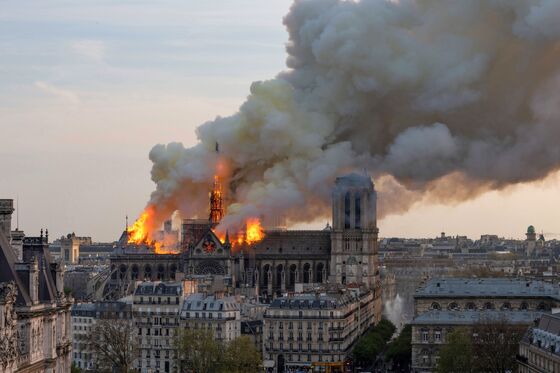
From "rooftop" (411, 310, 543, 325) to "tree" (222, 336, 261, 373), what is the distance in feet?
37.4

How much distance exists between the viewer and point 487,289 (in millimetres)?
109312

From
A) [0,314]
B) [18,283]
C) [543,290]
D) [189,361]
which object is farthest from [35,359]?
[543,290]

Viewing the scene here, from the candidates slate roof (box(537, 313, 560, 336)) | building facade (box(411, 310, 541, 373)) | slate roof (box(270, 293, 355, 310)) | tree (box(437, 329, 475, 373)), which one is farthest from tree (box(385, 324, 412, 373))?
slate roof (box(537, 313, 560, 336))

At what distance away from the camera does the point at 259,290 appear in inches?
5664

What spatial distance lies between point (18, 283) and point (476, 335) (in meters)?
36.2

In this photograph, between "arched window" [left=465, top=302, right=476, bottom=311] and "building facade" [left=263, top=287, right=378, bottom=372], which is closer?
"building facade" [left=263, top=287, right=378, bottom=372]

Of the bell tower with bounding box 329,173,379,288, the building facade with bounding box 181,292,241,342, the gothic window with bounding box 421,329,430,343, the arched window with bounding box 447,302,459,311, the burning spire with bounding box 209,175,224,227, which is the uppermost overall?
the burning spire with bounding box 209,175,224,227

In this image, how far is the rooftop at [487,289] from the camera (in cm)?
10819

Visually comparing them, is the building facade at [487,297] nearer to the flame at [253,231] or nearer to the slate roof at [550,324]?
the slate roof at [550,324]

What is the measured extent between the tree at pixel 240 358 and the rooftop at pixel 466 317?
1141 centimetres

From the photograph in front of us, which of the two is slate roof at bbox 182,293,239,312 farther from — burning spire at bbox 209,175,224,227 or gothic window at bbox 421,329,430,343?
burning spire at bbox 209,175,224,227

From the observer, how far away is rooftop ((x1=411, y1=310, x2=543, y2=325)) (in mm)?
94812

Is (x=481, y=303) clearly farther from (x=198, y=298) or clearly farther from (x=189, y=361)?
(x=189, y=361)

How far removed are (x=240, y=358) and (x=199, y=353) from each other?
3120mm
